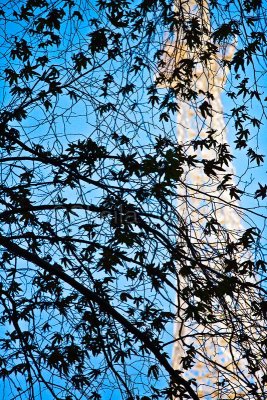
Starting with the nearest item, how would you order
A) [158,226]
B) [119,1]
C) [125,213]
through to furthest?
[125,213] → [158,226] → [119,1]

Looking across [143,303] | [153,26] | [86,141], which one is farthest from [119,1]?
[143,303]

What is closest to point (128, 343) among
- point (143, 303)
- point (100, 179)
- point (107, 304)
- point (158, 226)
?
point (143, 303)

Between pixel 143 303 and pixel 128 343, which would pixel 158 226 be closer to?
pixel 143 303

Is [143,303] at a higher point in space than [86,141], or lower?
lower

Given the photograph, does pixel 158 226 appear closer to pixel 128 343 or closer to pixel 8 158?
pixel 128 343

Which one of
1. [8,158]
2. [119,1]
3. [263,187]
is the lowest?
[263,187]

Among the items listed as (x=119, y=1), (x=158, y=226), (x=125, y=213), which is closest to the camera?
(x=125, y=213)

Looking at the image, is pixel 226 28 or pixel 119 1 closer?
pixel 226 28

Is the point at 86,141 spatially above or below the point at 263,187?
above

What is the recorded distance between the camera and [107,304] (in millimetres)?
2064

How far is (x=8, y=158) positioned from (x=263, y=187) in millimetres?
1190

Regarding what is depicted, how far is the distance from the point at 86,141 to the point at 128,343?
3.10ft

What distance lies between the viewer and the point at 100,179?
2240 mm

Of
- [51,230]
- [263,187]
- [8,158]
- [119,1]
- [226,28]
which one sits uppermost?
[119,1]
